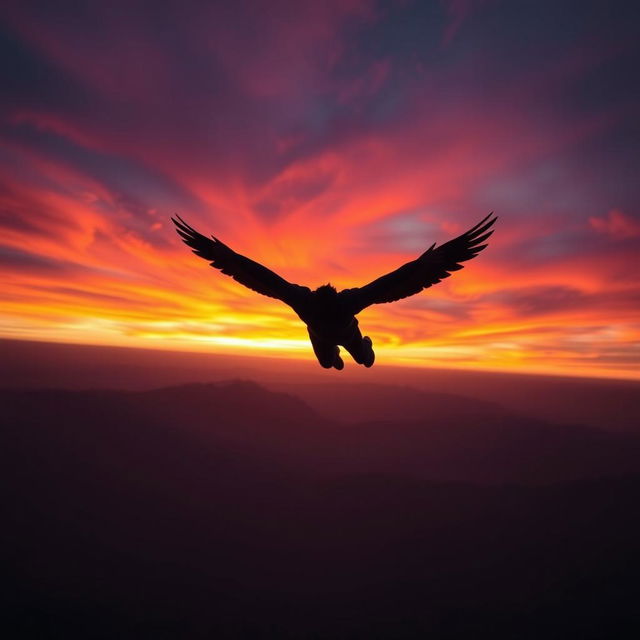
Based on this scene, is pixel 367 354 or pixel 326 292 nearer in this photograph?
pixel 326 292

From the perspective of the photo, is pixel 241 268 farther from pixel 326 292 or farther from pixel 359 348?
pixel 359 348

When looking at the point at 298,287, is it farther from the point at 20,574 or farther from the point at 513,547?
the point at 513,547

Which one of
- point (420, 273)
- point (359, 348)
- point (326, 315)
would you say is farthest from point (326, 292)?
point (359, 348)

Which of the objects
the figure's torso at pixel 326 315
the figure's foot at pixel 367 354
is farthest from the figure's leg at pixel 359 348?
the figure's torso at pixel 326 315

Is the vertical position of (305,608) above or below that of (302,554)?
below

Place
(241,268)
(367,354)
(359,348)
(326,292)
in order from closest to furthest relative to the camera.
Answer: (326,292), (241,268), (359,348), (367,354)

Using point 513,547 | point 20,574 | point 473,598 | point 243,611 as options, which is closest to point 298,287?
point 243,611

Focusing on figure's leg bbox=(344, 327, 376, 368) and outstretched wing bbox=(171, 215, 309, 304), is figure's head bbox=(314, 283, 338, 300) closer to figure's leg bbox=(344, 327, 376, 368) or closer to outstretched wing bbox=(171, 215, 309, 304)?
outstretched wing bbox=(171, 215, 309, 304)
